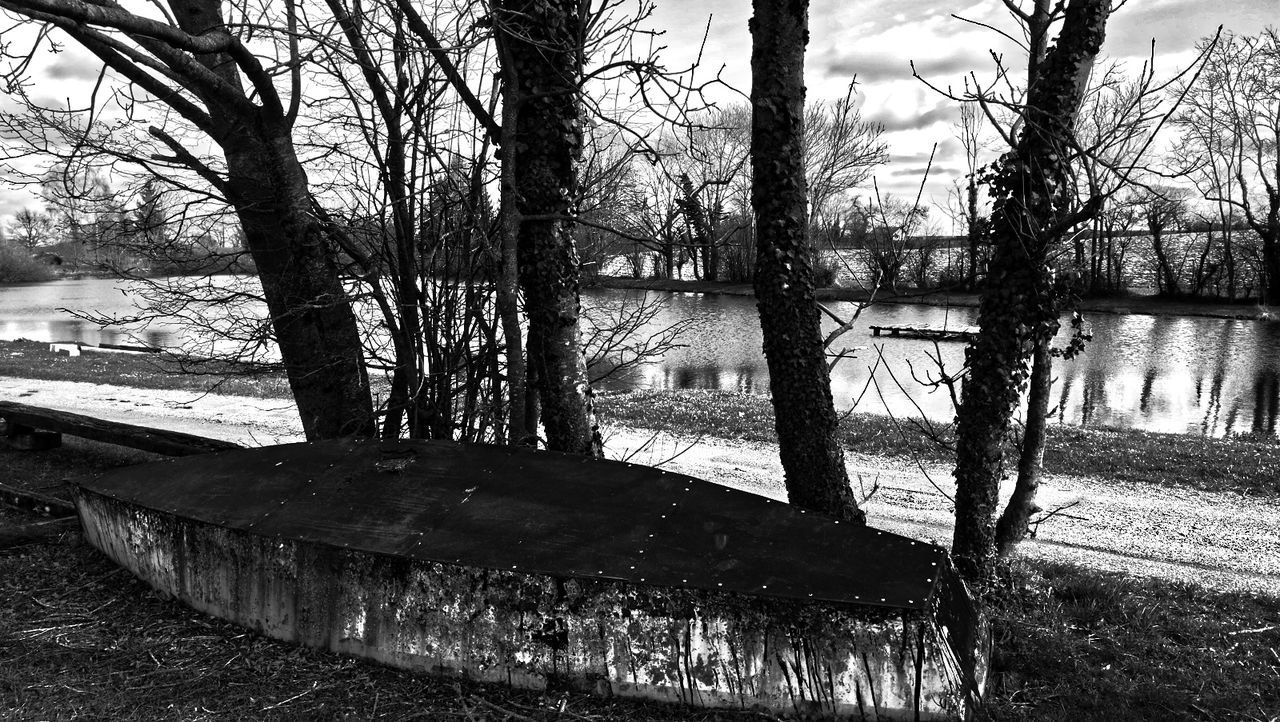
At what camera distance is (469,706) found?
3.90 meters

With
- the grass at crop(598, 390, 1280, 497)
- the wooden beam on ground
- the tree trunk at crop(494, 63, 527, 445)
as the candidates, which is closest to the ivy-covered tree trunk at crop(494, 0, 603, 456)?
the tree trunk at crop(494, 63, 527, 445)

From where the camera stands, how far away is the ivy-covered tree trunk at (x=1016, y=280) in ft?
16.4

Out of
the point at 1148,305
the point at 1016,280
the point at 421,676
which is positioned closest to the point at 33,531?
the point at 421,676

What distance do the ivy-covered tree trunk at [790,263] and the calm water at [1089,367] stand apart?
2238 mm

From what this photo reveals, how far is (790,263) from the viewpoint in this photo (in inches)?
219

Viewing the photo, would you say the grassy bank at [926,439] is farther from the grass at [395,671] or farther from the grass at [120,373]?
the grass at [395,671]

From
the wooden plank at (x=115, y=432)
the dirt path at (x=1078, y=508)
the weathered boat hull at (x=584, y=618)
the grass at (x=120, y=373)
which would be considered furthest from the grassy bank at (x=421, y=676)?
the grass at (x=120, y=373)

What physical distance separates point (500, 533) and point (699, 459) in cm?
654

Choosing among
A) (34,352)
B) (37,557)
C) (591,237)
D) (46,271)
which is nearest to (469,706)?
(37,557)

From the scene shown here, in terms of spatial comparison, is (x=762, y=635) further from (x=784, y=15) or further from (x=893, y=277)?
(x=784, y=15)

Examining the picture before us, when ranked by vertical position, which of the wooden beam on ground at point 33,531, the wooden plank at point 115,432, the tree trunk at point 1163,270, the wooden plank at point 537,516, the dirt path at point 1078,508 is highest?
the tree trunk at point 1163,270

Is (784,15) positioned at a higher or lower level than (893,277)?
higher

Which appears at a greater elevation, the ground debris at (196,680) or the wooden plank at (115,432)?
the wooden plank at (115,432)

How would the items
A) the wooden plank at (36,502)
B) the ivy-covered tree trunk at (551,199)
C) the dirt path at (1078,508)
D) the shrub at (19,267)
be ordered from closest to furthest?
the ivy-covered tree trunk at (551,199)
the wooden plank at (36,502)
the dirt path at (1078,508)
the shrub at (19,267)
